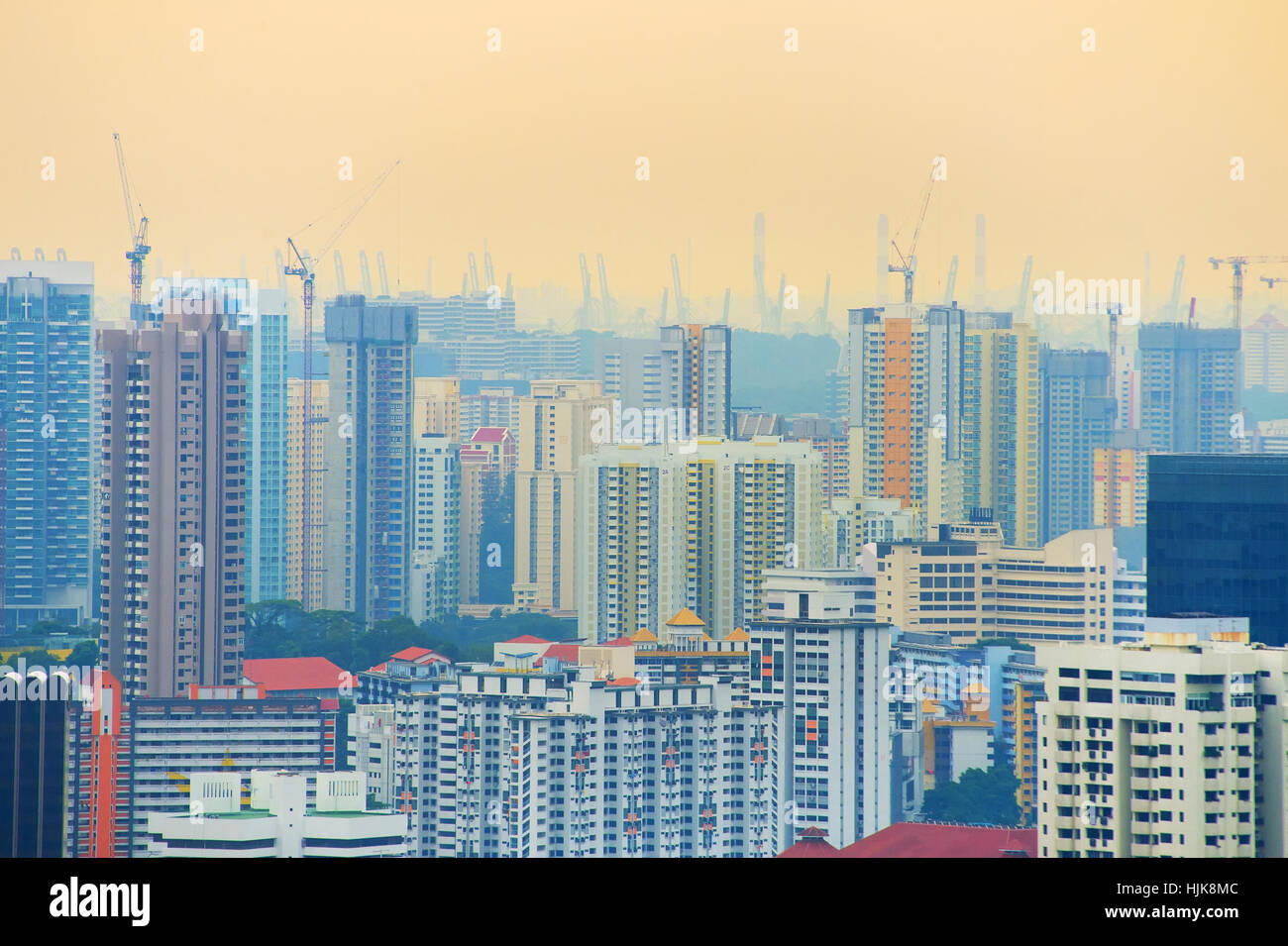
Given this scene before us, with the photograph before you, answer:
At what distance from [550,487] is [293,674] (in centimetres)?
258

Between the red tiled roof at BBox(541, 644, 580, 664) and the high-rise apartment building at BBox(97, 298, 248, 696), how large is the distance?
2.31m

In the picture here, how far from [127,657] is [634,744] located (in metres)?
4.21

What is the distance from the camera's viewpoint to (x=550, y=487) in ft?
41.9

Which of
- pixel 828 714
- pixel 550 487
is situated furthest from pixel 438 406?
pixel 828 714

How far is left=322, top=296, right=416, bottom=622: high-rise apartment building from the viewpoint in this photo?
516 inches

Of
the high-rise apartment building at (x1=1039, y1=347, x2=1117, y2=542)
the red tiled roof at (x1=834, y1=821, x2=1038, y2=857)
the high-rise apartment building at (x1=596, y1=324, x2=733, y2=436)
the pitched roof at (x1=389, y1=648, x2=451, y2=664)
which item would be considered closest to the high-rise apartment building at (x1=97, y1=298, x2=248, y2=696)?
the pitched roof at (x1=389, y1=648, x2=451, y2=664)

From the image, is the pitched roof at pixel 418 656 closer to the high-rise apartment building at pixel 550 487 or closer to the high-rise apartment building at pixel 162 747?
the high-rise apartment building at pixel 162 747

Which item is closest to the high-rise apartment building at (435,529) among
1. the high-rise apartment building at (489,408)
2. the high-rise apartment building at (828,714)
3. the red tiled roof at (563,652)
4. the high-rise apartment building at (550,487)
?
the high-rise apartment building at (489,408)

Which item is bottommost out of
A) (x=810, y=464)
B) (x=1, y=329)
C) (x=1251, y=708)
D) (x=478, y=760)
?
(x=478, y=760)

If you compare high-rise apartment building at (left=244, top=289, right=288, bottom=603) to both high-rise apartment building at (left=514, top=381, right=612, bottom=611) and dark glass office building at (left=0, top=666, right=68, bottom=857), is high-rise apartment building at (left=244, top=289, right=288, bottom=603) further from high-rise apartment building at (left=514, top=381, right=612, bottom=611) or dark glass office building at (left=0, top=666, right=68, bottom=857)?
dark glass office building at (left=0, top=666, right=68, bottom=857)

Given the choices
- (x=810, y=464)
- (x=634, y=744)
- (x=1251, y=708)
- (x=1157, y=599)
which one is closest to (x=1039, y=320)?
(x=810, y=464)

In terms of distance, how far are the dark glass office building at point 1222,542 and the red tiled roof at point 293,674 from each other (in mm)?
5466
